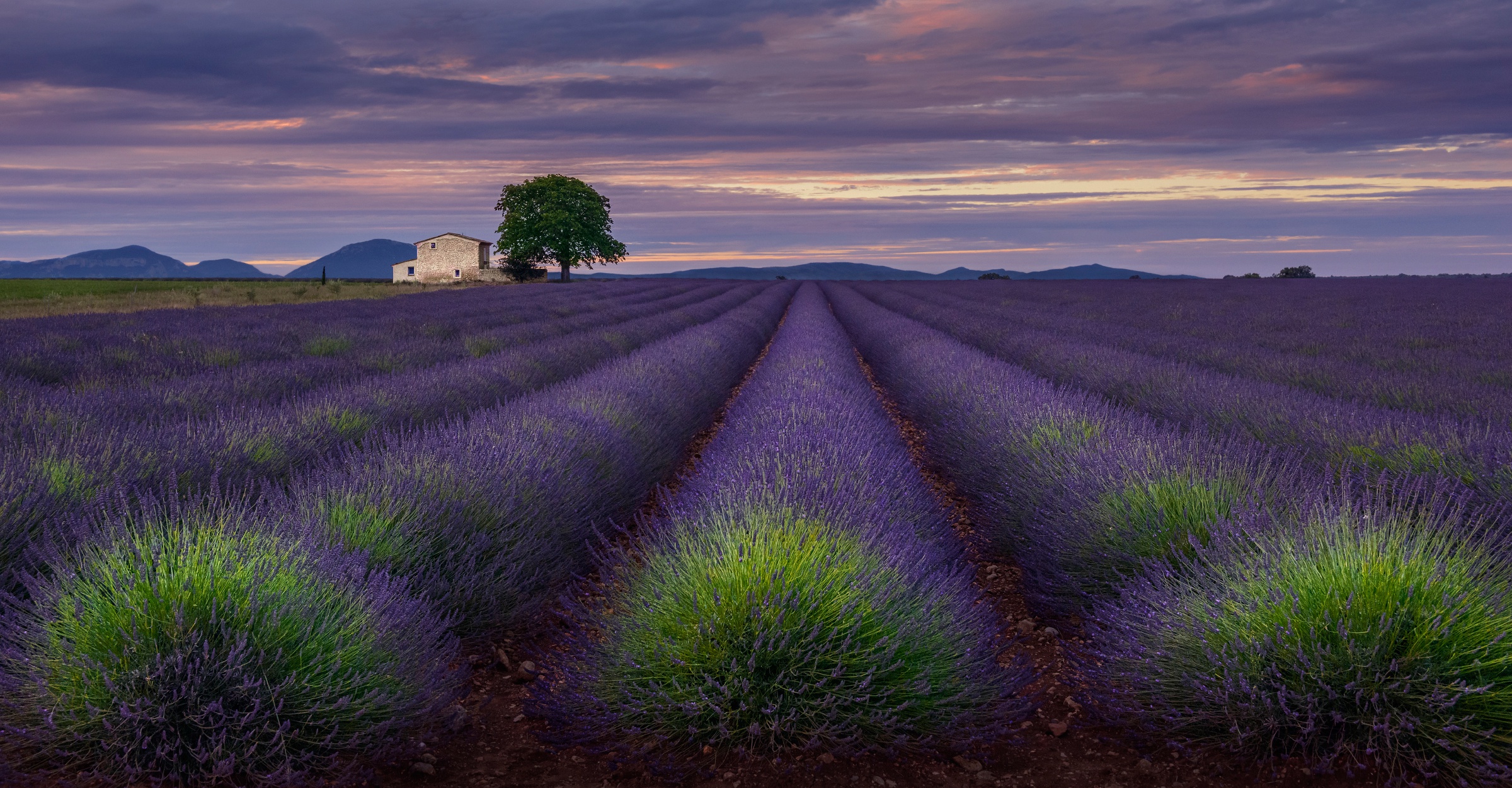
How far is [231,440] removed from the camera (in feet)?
14.1

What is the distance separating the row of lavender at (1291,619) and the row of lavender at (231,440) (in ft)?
9.97

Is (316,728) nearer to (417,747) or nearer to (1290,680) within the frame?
(417,747)

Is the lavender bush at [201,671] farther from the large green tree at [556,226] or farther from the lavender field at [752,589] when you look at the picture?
the large green tree at [556,226]

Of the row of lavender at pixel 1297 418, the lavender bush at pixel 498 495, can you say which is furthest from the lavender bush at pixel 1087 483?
the lavender bush at pixel 498 495

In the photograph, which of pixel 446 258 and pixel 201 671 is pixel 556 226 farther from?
pixel 201 671

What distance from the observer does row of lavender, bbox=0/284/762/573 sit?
10.4 ft

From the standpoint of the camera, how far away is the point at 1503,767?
200cm

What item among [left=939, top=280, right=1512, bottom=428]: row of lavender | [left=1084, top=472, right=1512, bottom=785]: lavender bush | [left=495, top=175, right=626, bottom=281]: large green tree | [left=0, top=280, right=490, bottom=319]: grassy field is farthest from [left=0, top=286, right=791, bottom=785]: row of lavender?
[left=495, top=175, right=626, bottom=281]: large green tree

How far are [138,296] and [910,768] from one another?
27.8 meters

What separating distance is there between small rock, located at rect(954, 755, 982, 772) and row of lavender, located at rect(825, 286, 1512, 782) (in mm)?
483

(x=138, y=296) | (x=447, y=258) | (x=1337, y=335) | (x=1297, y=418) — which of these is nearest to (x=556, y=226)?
(x=447, y=258)

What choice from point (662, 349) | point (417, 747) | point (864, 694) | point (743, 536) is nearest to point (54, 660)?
point (417, 747)

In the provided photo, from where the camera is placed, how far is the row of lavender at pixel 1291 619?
83.5 inches

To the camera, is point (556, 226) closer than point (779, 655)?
No
